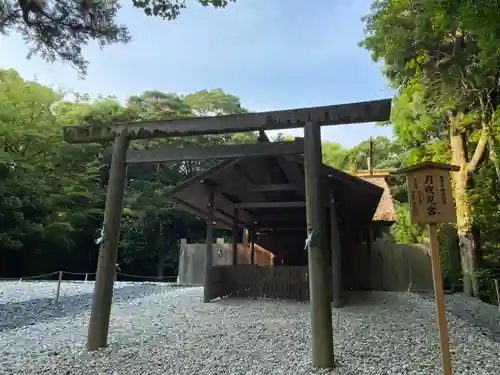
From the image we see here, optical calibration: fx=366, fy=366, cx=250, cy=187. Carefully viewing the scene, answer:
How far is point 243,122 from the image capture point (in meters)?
4.84

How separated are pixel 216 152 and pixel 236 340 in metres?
2.57

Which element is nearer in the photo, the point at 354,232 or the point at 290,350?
the point at 290,350

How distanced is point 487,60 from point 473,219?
6656 millimetres

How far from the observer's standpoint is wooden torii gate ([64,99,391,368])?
4.05m

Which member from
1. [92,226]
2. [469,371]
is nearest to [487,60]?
[469,371]

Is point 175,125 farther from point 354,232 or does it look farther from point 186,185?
point 354,232

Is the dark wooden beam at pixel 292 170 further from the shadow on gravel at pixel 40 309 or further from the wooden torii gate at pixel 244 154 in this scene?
the shadow on gravel at pixel 40 309

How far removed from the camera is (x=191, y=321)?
649 centimetres

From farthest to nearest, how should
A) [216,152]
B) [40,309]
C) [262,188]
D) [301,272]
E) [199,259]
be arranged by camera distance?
[199,259]
[301,272]
[262,188]
[40,309]
[216,152]

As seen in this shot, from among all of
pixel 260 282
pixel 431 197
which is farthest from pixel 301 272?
pixel 431 197

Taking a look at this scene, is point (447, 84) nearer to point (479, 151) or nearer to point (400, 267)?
point (479, 151)

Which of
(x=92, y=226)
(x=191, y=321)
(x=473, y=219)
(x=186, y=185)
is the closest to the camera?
(x=191, y=321)

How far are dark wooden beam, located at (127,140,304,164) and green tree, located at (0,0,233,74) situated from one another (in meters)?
2.15

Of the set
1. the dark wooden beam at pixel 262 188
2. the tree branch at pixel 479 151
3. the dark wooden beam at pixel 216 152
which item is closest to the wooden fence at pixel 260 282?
the dark wooden beam at pixel 262 188
